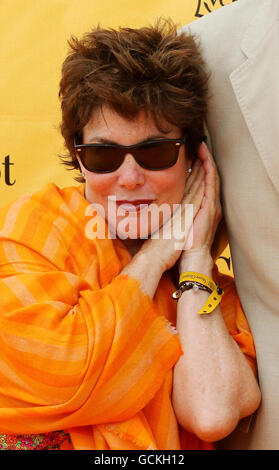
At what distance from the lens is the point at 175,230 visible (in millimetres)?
1964

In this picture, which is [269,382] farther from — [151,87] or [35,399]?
[151,87]

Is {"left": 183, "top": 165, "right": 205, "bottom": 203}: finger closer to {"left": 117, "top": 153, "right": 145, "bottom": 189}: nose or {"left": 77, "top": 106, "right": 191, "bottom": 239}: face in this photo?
{"left": 77, "top": 106, "right": 191, "bottom": 239}: face

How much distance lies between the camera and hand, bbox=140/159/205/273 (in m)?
1.91

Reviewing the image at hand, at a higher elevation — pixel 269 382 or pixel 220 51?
pixel 220 51

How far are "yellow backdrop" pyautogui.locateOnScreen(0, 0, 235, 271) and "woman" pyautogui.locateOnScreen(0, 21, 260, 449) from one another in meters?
0.76

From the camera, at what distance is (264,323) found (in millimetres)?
1880

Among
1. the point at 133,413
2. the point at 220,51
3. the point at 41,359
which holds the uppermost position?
the point at 220,51

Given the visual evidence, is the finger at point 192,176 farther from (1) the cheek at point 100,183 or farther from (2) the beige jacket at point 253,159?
(1) the cheek at point 100,183

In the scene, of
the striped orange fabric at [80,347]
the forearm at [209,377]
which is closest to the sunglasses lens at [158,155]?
the striped orange fabric at [80,347]

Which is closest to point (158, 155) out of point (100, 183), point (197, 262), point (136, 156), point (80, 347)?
point (136, 156)

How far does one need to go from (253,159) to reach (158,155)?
26 cm

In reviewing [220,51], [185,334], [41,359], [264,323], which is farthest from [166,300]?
[220,51]

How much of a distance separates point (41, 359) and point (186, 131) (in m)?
0.78

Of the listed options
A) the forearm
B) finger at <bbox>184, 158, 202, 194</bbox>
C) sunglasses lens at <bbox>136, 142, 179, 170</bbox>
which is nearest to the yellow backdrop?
finger at <bbox>184, 158, 202, 194</bbox>
